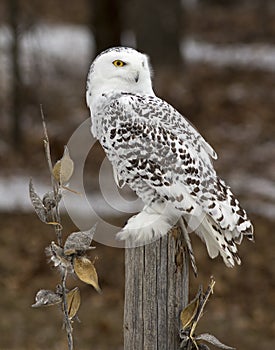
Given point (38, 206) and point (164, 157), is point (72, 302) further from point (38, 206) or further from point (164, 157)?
point (164, 157)

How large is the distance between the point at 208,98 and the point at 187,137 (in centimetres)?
1310

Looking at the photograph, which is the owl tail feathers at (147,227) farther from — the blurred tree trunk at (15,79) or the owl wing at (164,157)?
the blurred tree trunk at (15,79)

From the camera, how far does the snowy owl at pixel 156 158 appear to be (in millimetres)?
3777

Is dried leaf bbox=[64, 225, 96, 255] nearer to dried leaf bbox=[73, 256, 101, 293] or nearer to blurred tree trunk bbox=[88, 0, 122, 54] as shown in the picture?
dried leaf bbox=[73, 256, 101, 293]

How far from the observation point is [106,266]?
10062 mm

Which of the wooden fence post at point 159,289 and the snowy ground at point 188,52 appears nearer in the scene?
Answer: the wooden fence post at point 159,289

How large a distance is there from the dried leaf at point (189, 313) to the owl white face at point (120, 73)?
4.07 ft

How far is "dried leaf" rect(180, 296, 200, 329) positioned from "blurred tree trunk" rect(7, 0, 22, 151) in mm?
10024

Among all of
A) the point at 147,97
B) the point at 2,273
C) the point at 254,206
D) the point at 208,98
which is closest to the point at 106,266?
the point at 2,273

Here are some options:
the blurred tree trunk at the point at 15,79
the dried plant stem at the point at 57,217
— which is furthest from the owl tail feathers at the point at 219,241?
the blurred tree trunk at the point at 15,79

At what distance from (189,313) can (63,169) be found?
0.83 m

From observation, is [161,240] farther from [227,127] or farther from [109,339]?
[227,127]

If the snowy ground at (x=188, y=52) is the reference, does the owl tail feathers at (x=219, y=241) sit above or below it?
above

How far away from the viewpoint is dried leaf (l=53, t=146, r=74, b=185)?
3043 mm
